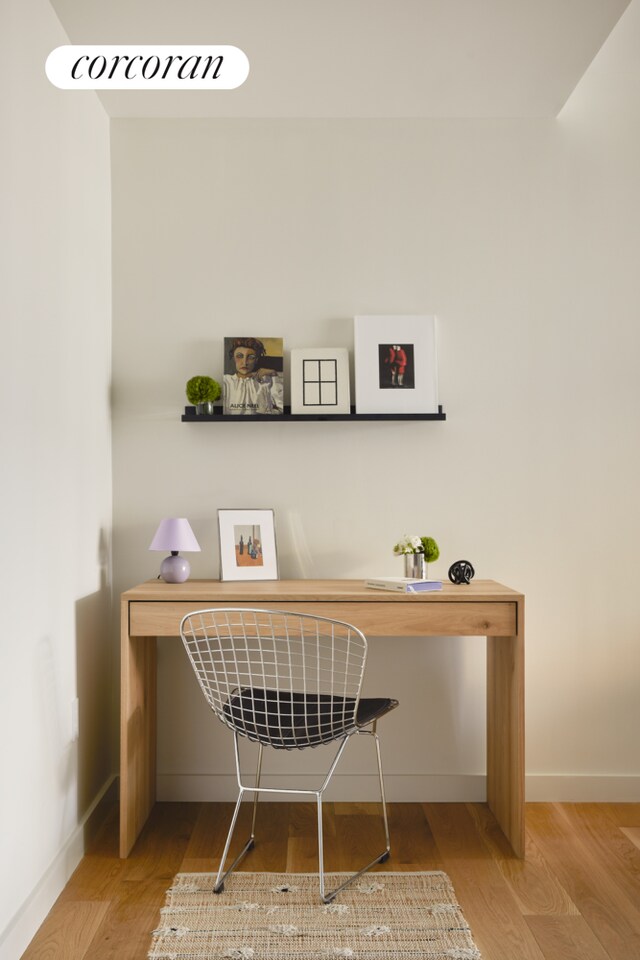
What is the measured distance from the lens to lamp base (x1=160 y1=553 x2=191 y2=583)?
115 inches

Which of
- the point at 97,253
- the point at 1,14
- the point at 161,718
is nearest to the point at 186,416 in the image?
the point at 97,253

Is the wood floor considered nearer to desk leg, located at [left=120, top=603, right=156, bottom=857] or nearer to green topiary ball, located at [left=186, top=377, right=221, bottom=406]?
desk leg, located at [left=120, top=603, right=156, bottom=857]

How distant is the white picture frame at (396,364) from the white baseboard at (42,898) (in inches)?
71.8

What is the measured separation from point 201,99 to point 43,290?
1.20 meters

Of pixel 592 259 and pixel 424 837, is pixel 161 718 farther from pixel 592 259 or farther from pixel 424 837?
pixel 592 259

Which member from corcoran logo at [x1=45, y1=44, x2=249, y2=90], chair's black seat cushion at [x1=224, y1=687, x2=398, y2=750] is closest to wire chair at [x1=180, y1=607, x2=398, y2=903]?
chair's black seat cushion at [x1=224, y1=687, x2=398, y2=750]

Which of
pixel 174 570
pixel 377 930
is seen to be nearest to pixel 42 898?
pixel 377 930

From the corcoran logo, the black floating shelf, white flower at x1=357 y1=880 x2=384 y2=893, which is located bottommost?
white flower at x1=357 y1=880 x2=384 y2=893

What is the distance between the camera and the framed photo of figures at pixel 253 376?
10.3 ft

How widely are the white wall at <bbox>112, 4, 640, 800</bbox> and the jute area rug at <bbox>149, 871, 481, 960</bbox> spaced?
2.48ft

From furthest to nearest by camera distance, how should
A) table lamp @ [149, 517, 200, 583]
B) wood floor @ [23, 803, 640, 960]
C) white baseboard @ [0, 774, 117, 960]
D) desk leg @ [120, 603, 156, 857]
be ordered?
table lamp @ [149, 517, 200, 583] → desk leg @ [120, 603, 156, 857] → wood floor @ [23, 803, 640, 960] → white baseboard @ [0, 774, 117, 960]

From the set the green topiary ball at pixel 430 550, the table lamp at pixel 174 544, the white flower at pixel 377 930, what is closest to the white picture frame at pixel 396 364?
the green topiary ball at pixel 430 550

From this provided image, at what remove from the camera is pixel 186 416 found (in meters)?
3.07

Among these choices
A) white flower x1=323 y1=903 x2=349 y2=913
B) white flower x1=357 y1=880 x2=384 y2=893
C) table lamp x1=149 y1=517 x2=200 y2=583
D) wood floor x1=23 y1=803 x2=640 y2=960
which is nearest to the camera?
wood floor x1=23 y1=803 x2=640 y2=960
